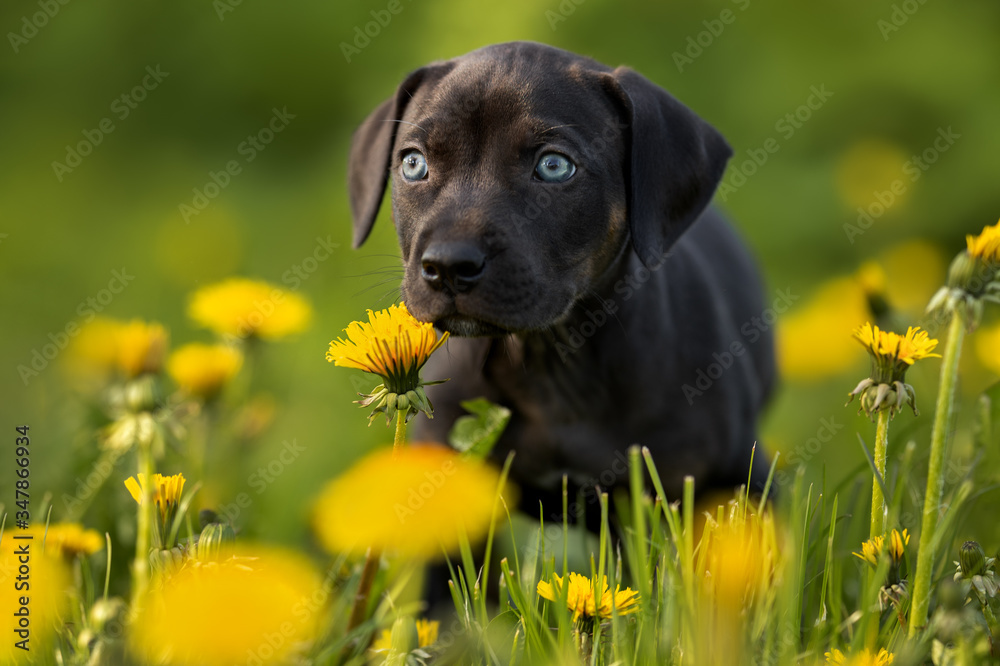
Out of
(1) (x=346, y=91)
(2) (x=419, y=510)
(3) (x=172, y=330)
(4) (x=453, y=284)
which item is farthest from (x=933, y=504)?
(1) (x=346, y=91)

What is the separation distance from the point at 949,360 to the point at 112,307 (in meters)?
5.50

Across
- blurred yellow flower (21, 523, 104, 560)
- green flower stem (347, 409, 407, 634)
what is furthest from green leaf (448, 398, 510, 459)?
blurred yellow flower (21, 523, 104, 560)

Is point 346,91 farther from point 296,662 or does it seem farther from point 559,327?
point 296,662

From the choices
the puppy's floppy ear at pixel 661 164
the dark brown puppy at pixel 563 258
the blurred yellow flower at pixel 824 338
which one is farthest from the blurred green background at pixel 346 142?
the puppy's floppy ear at pixel 661 164

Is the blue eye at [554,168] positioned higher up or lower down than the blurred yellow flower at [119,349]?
higher up

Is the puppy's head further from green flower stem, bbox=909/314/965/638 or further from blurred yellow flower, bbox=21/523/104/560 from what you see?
green flower stem, bbox=909/314/965/638

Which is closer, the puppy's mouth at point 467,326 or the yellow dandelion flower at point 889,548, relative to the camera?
the yellow dandelion flower at point 889,548

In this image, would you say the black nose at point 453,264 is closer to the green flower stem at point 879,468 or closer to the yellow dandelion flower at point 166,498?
the yellow dandelion flower at point 166,498

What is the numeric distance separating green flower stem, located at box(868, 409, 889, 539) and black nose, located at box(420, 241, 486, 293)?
3.39 ft

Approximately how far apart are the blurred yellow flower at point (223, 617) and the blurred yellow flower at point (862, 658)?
100 cm

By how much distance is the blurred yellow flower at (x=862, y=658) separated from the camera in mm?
1879

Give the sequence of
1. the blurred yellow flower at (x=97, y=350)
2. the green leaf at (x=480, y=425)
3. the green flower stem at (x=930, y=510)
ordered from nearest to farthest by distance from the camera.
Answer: the green flower stem at (x=930, y=510) → the green leaf at (x=480, y=425) → the blurred yellow flower at (x=97, y=350)

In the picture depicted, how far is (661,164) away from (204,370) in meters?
1.57

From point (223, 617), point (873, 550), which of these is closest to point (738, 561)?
point (873, 550)
